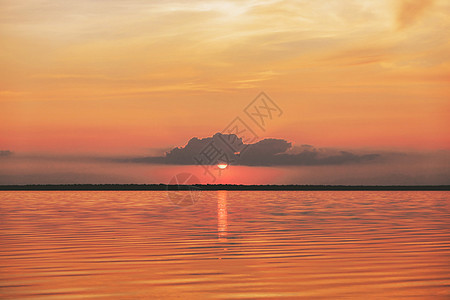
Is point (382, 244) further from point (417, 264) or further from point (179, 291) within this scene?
point (179, 291)

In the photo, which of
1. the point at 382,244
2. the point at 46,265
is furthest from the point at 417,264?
the point at 46,265

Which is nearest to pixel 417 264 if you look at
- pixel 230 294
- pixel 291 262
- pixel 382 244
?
pixel 291 262

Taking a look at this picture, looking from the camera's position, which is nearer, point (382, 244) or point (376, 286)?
point (376, 286)

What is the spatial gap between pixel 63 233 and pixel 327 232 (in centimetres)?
1518

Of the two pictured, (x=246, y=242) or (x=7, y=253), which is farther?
(x=246, y=242)

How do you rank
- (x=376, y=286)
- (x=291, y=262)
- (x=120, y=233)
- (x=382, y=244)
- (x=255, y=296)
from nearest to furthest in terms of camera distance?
(x=255, y=296) < (x=376, y=286) < (x=291, y=262) < (x=382, y=244) < (x=120, y=233)

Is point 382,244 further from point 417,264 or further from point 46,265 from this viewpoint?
point 46,265

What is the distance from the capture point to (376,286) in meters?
18.1

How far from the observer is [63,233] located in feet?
118

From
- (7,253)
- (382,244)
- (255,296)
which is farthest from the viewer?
(382,244)

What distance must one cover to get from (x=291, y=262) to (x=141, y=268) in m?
5.53

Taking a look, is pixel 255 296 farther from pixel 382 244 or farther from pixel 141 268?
pixel 382 244

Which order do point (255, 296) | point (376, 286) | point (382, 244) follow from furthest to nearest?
point (382, 244) < point (376, 286) < point (255, 296)

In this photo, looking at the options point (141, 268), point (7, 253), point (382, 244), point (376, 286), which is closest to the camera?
point (376, 286)
